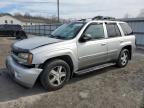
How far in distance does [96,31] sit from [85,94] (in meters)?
2.07

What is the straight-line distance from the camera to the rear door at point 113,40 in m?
6.20

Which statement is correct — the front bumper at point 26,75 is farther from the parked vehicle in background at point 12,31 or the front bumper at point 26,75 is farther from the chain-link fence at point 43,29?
the chain-link fence at point 43,29

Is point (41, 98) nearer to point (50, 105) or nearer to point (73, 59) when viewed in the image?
point (50, 105)

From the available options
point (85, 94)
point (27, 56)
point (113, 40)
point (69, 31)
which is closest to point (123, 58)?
point (113, 40)

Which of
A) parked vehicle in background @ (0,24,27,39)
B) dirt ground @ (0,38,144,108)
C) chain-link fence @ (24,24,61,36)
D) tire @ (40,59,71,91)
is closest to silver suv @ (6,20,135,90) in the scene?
tire @ (40,59,71,91)

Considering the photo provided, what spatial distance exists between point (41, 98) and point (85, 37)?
79.3 inches

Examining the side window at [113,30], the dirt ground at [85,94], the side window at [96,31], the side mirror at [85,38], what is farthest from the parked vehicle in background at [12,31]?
the side mirror at [85,38]

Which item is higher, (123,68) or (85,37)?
(85,37)

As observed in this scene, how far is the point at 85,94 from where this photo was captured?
4684mm

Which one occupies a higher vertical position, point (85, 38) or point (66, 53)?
point (85, 38)

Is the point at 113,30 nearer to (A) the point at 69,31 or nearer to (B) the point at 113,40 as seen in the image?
(B) the point at 113,40

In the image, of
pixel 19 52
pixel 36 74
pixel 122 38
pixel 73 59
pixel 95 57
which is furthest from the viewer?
pixel 122 38

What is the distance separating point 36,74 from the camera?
14.5 feet

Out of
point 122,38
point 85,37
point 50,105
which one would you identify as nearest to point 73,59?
point 85,37
